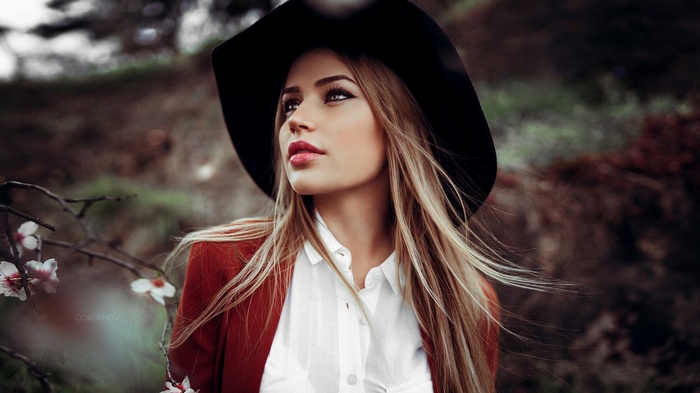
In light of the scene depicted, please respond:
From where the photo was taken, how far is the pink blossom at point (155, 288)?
129 cm

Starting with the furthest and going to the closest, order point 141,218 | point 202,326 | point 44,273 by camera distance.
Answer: point 141,218 < point 202,326 < point 44,273

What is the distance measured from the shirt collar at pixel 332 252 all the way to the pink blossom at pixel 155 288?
1.46ft

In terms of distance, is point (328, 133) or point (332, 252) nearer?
point (328, 133)

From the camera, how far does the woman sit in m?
1.31

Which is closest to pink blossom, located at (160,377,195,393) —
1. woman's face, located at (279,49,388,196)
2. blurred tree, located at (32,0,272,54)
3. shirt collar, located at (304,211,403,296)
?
shirt collar, located at (304,211,403,296)

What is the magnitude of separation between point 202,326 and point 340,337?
1.42 feet

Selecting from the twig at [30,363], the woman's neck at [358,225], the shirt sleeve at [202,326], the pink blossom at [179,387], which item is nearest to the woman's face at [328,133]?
the woman's neck at [358,225]

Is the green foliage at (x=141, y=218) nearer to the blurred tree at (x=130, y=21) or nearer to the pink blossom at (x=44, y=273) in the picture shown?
the pink blossom at (x=44, y=273)

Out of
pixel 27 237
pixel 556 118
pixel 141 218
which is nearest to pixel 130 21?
pixel 141 218

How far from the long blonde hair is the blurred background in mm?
333

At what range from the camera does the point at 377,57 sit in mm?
1410

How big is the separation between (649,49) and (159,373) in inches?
221

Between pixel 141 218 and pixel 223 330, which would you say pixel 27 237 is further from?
pixel 141 218

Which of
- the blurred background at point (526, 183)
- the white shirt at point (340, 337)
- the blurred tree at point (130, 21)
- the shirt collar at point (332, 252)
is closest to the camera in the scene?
the white shirt at point (340, 337)
